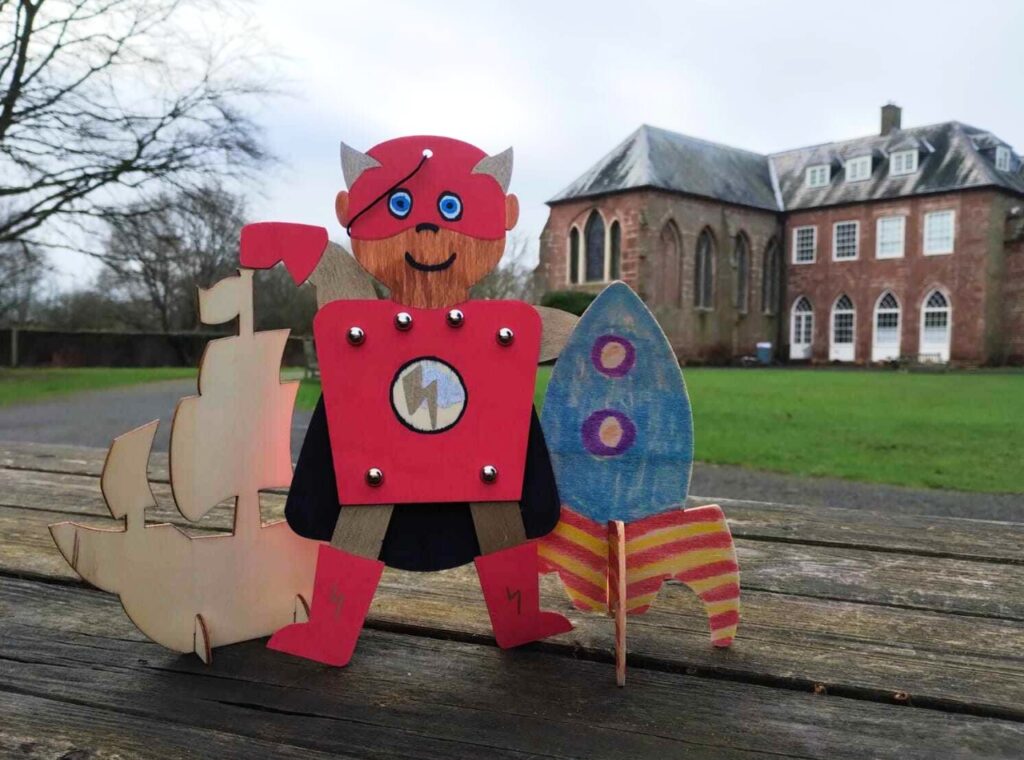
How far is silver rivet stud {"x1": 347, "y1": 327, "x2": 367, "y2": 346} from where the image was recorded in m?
1.29

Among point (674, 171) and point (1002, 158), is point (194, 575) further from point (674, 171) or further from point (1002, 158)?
point (1002, 158)

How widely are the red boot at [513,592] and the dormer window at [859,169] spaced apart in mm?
34770

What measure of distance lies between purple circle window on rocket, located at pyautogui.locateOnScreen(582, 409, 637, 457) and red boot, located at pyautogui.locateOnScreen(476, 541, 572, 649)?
0.20 m

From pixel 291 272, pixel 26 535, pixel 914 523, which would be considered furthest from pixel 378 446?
pixel 914 523

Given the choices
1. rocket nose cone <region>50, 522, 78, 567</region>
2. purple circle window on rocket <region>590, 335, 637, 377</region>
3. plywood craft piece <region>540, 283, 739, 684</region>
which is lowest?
rocket nose cone <region>50, 522, 78, 567</region>

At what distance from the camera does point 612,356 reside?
53.6 inches

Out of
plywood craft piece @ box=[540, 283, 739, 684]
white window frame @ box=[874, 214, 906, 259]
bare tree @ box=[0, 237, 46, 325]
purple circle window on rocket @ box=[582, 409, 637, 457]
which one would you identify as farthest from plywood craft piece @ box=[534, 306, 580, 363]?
white window frame @ box=[874, 214, 906, 259]

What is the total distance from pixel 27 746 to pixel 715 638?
40.8 inches

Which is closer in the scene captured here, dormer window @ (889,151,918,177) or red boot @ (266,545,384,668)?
red boot @ (266,545,384,668)

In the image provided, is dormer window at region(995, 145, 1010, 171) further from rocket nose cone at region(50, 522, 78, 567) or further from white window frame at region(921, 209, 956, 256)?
rocket nose cone at region(50, 522, 78, 567)

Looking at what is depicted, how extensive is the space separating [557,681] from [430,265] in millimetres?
704

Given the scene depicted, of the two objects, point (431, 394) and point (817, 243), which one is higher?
point (817, 243)

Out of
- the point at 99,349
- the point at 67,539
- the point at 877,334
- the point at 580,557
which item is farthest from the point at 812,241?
the point at 67,539

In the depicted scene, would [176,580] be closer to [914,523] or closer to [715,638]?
[715,638]
